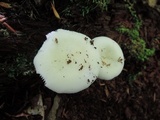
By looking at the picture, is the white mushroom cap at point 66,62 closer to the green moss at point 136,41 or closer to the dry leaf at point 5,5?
the dry leaf at point 5,5

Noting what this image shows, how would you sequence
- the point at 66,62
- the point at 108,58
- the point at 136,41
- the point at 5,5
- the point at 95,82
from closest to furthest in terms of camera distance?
1. the point at 66,62
2. the point at 5,5
3. the point at 108,58
4. the point at 95,82
5. the point at 136,41

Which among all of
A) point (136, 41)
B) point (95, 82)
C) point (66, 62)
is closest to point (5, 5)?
point (66, 62)

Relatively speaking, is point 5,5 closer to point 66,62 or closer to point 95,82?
point 66,62

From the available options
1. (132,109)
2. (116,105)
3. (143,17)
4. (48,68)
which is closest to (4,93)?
(48,68)

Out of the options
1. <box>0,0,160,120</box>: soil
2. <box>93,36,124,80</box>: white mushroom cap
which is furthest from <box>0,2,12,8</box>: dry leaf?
<box>93,36,124,80</box>: white mushroom cap

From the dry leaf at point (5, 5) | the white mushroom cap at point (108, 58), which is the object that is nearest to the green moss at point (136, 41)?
the white mushroom cap at point (108, 58)

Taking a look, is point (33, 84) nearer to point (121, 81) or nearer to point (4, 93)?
point (4, 93)
